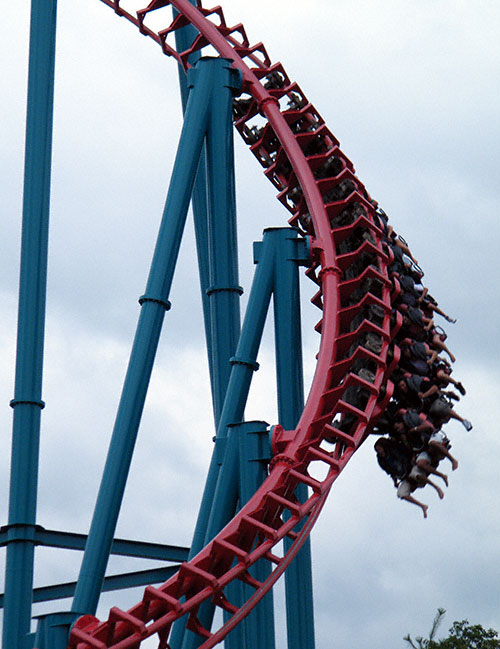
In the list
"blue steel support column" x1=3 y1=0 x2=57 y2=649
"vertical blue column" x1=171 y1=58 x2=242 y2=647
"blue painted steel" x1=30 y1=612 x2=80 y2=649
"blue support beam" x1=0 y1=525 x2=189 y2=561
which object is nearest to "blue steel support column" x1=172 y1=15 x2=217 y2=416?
"vertical blue column" x1=171 y1=58 x2=242 y2=647

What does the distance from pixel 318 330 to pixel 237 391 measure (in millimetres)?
1048

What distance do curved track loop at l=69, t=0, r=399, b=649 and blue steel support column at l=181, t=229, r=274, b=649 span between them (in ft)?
0.80

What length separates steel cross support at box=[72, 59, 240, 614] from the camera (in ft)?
24.4

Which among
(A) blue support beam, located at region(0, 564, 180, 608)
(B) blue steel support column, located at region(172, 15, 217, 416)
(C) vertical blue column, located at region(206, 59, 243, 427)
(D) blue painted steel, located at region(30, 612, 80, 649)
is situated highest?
(B) blue steel support column, located at region(172, 15, 217, 416)

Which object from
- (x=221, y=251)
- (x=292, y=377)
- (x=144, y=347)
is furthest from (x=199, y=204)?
(x=144, y=347)

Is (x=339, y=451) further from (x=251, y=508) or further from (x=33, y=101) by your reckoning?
(x=33, y=101)

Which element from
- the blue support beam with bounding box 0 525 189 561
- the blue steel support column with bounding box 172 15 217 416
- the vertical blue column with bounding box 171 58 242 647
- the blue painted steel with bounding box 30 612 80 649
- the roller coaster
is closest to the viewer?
the blue painted steel with bounding box 30 612 80 649

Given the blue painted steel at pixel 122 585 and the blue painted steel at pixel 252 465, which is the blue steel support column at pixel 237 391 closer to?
the blue painted steel at pixel 252 465

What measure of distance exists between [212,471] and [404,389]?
5.36 feet

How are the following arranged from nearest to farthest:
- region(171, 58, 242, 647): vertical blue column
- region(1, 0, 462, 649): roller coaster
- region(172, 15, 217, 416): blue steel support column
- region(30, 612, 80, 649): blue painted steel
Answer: region(30, 612, 80, 649): blue painted steel < region(1, 0, 462, 649): roller coaster < region(171, 58, 242, 647): vertical blue column < region(172, 15, 217, 416): blue steel support column

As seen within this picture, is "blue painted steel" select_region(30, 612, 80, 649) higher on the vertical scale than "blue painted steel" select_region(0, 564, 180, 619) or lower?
lower

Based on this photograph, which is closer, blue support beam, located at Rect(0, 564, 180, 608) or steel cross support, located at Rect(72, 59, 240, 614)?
steel cross support, located at Rect(72, 59, 240, 614)

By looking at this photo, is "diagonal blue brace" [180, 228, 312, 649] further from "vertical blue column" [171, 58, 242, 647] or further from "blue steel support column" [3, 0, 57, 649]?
"blue steel support column" [3, 0, 57, 649]

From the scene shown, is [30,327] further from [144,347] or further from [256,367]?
[256,367]
